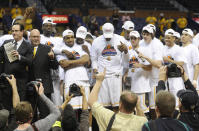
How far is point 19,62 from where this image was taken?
6.92 m

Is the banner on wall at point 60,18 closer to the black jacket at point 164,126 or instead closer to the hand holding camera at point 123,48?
the hand holding camera at point 123,48

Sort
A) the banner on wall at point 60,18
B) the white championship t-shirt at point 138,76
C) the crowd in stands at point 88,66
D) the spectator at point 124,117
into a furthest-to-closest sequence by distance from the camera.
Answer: the banner on wall at point 60,18
the white championship t-shirt at point 138,76
the crowd in stands at point 88,66
the spectator at point 124,117

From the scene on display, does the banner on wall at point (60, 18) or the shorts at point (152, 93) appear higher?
the banner on wall at point (60, 18)

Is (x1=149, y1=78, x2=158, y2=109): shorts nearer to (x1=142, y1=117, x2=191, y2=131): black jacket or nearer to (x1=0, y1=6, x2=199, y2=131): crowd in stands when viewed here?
(x1=0, y1=6, x2=199, y2=131): crowd in stands

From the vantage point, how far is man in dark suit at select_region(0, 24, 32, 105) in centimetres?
688

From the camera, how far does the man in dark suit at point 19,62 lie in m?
6.88

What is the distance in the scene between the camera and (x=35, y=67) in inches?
295

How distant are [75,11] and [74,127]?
21.1 meters

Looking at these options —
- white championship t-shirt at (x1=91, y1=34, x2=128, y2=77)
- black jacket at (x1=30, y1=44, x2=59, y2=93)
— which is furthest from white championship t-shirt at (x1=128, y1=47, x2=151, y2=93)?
black jacket at (x1=30, y1=44, x2=59, y2=93)

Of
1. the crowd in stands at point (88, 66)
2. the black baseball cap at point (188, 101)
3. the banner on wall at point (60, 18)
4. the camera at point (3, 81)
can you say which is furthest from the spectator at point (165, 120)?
the banner on wall at point (60, 18)

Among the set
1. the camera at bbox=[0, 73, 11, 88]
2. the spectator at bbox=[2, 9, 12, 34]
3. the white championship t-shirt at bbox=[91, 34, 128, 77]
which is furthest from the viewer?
the spectator at bbox=[2, 9, 12, 34]

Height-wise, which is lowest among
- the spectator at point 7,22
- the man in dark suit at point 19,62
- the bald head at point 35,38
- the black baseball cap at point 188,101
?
the black baseball cap at point 188,101

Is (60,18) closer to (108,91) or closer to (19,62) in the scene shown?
(108,91)

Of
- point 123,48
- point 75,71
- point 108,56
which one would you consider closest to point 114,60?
point 108,56
